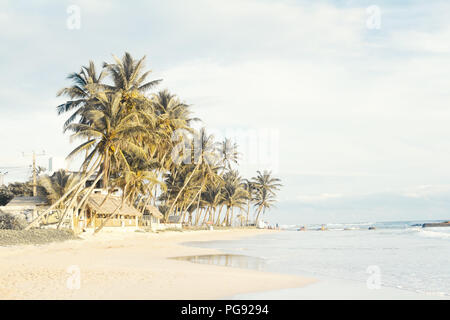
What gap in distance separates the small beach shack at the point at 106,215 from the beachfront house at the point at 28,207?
262cm

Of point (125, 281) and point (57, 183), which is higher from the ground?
point (57, 183)

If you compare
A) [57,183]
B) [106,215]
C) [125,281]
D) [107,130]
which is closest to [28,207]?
[57,183]

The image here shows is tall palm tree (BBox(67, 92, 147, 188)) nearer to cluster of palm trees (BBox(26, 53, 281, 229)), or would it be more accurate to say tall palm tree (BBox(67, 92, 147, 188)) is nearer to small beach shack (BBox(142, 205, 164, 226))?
cluster of palm trees (BBox(26, 53, 281, 229))

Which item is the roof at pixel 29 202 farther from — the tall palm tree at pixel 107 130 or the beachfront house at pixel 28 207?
the tall palm tree at pixel 107 130

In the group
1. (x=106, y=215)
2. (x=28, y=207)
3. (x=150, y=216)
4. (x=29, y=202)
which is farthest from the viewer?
(x=150, y=216)

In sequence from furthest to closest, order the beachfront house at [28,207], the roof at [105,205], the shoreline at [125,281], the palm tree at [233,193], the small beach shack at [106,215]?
the palm tree at [233,193] < the roof at [105,205] < the small beach shack at [106,215] < the beachfront house at [28,207] < the shoreline at [125,281]

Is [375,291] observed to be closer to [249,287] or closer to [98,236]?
[249,287]

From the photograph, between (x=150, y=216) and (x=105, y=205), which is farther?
(x=150, y=216)

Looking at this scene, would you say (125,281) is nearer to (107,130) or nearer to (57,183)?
(107,130)

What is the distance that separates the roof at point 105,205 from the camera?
1287 inches

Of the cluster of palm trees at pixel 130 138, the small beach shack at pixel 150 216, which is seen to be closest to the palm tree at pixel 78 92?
the cluster of palm trees at pixel 130 138

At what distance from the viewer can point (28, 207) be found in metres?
31.0

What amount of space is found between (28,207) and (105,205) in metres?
5.73

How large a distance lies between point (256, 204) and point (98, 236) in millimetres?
54313
